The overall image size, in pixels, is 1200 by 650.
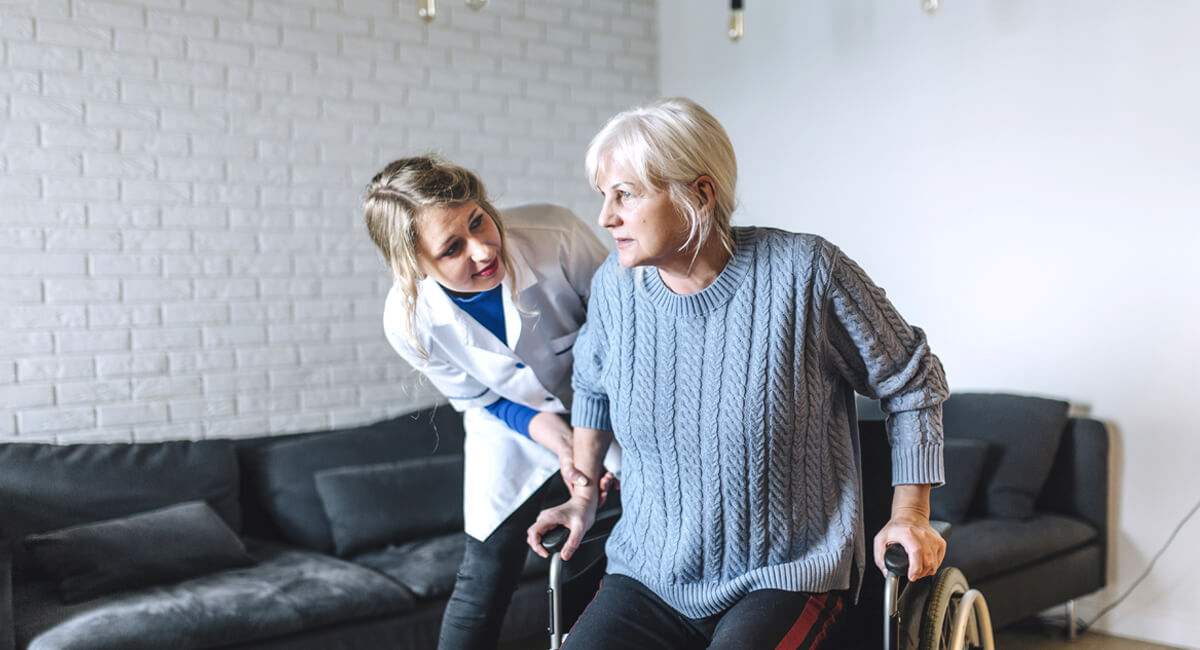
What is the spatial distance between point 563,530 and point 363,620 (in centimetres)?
109

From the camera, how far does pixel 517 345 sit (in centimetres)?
201

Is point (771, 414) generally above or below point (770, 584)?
above

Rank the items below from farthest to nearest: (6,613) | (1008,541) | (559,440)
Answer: (1008,541)
(6,613)
(559,440)

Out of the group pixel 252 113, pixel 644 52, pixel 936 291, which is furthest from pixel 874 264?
pixel 252 113

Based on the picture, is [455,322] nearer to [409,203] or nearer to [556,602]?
[409,203]

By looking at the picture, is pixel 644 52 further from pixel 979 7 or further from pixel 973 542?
pixel 973 542

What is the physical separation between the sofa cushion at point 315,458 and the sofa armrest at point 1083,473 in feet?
6.63

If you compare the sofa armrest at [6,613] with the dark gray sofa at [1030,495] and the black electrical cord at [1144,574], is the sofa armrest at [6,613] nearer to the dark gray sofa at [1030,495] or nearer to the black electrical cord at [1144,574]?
the dark gray sofa at [1030,495]

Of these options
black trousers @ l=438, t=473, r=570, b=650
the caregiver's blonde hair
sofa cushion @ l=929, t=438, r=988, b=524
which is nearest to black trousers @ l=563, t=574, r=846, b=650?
black trousers @ l=438, t=473, r=570, b=650

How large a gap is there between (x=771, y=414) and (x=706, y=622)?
1.17 feet

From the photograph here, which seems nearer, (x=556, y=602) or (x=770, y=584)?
(x=770, y=584)

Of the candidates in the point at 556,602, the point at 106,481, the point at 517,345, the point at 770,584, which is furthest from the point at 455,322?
the point at 106,481

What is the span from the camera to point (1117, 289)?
313cm

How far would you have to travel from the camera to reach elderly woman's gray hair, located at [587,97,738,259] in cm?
151
